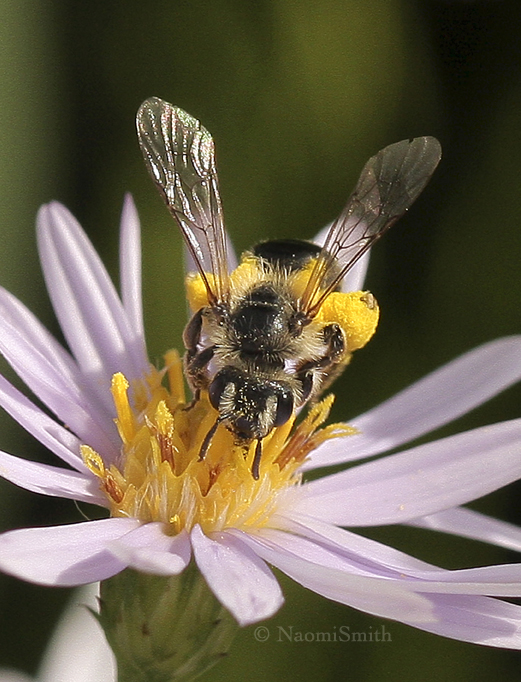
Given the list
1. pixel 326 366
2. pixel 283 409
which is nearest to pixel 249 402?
pixel 283 409

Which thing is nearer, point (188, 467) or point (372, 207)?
point (188, 467)

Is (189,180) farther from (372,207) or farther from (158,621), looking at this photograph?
(158,621)

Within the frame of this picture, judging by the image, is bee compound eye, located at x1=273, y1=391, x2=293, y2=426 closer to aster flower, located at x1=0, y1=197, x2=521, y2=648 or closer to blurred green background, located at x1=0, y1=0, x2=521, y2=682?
aster flower, located at x1=0, y1=197, x2=521, y2=648

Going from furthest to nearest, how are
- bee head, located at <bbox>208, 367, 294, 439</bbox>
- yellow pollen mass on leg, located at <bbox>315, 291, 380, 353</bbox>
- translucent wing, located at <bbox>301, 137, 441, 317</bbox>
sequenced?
1. yellow pollen mass on leg, located at <bbox>315, 291, 380, 353</bbox>
2. translucent wing, located at <bbox>301, 137, 441, 317</bbox>
3. bee head, located at <bbox>208, 367, 294, 439</bbox>

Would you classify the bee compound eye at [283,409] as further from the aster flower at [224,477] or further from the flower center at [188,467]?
the aster flower at [224,477]

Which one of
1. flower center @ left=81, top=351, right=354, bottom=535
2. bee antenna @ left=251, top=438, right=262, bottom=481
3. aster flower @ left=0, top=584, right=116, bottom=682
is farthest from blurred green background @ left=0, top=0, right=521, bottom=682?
bee antenna @ left=251, top=438, right=262, bottom=481

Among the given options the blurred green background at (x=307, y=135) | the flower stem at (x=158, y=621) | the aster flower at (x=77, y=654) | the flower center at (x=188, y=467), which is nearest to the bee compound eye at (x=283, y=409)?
the flower center at (x=188, y=467)

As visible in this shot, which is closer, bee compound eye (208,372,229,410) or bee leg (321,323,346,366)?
bee compound eye (208,372,229,410)
